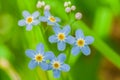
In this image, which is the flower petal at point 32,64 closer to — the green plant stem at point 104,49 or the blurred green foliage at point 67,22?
the blurred green foliage at point 67,22

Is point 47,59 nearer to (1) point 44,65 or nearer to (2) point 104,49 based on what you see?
(1) point 44,65

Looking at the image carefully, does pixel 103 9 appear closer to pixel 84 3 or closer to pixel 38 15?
pixel 84 3

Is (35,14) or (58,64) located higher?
(35,14)

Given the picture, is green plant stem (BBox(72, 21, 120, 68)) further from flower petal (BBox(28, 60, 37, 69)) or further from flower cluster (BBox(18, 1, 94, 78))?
flower petal (BBox(28, 60, 37, 69))

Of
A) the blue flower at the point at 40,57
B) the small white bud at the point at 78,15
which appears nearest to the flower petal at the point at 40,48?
the blue flower at the point at 40,57

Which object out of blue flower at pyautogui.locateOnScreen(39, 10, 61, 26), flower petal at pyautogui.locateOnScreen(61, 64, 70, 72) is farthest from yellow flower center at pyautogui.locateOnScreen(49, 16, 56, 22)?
flower petal at pyautogui.locateOnScreen(61, 64, 70, 72)

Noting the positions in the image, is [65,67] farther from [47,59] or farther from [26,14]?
[26,14]

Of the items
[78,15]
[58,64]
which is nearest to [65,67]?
[58,64]

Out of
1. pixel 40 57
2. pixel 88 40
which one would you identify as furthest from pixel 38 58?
pixel 88 40
